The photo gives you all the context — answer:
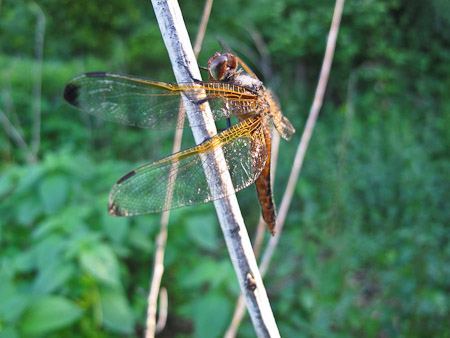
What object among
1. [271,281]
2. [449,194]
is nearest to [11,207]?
[271,281]

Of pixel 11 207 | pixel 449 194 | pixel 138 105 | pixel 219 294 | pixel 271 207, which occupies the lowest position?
pixel 449 194

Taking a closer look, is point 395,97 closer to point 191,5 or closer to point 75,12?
point 191,5

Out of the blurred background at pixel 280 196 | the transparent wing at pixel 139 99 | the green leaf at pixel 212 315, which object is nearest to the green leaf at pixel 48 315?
the blurred background at pixel 280 196

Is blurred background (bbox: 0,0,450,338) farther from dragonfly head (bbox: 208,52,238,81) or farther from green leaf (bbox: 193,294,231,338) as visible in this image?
dragonfly head (bbox: 208,52,238,81)

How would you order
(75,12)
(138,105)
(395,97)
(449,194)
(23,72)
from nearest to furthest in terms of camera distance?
(138,105) < (449,194) < (75,12) < (395,97) < (23,72)

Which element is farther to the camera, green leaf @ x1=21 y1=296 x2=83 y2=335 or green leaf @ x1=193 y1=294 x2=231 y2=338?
green leaf @ x1=193 y1=294 x2=231 y2=338

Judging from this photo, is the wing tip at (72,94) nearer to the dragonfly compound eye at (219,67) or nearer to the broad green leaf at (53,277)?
the dragonfly compound eye at (219,67)

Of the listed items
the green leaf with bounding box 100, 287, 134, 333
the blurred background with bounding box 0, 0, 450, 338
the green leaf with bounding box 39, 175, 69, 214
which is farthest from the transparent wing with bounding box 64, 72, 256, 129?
the green leaf with bounding box 39, 175, 69, 214
